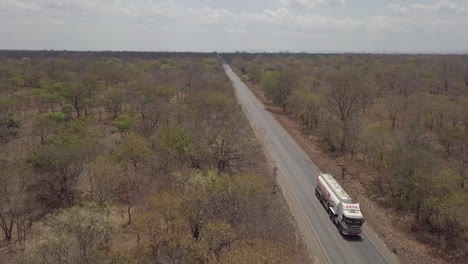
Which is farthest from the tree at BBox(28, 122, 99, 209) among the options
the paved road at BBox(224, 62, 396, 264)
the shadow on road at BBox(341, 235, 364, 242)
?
the shadow on road at BBox(341, 235, 364, 242)

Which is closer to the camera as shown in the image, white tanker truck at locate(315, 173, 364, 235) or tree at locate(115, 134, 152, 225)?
white tanker truck at locate(315, 173, 364, 235)

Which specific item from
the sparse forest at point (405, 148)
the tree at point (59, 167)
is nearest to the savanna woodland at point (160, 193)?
the tree at point (59, 167)

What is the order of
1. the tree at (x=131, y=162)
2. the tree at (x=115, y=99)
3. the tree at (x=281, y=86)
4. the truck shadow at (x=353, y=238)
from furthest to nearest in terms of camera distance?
the tree at (x=281, y=86), the tree at (x=115, y=99), the tree at (x=131, y=162), the truck shadow at (x=353, y=238)

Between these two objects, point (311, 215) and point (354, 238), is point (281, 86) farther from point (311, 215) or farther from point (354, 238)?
point (354, 238)

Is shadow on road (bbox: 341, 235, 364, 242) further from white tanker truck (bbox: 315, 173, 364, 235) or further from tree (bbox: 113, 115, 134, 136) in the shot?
tree (bbox: 113, 115, 134, 136)

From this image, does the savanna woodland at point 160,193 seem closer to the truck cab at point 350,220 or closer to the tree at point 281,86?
the truck cab at point 350,220
